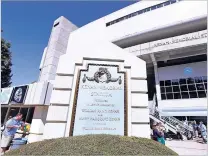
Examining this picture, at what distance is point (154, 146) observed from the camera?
132 inches

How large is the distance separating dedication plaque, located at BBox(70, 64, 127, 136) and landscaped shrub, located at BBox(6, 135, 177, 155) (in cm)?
122

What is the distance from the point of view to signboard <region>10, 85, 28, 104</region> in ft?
35.1

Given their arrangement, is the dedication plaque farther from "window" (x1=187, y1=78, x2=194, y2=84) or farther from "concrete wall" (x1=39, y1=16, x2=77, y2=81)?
"concrete wall" (x1=39, y1=16, x2=77, y2=81)

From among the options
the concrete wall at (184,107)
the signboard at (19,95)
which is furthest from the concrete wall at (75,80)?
the concrete wall at (184,107)

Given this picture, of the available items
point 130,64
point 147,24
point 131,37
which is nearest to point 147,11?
point 147,24

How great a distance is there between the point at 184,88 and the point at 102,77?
1893cm

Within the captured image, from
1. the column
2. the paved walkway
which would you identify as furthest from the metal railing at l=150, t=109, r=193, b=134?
the column

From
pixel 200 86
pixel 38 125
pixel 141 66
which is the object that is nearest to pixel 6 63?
pixel 38 125

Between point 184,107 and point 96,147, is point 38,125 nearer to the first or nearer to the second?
point 96,147

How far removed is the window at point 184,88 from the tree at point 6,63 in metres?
25.6

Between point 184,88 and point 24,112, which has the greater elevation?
point 184,88

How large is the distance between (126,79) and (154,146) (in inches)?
93.6

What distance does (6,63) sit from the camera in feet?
84.6

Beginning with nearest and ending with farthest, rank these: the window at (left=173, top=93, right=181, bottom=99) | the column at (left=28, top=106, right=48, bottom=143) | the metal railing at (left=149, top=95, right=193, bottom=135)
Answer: the column at (left=28, top=106, right=48, bottom=143) → the metal railing at (left=149, top=95, right=193, bottom=135) → the window at (left=173, top=93, right=181, bottom=99)
